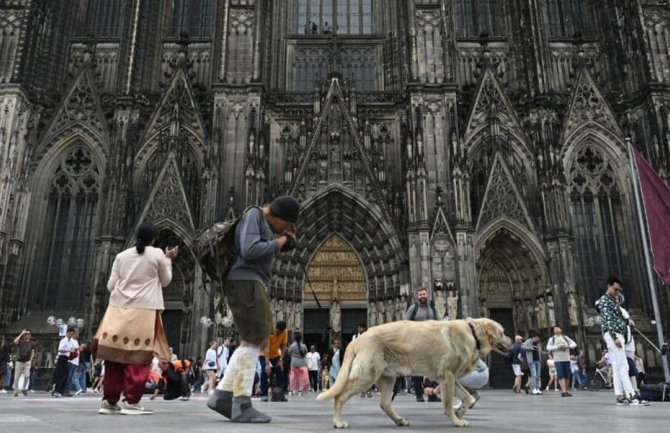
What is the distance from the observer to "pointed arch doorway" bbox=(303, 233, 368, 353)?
22.0m

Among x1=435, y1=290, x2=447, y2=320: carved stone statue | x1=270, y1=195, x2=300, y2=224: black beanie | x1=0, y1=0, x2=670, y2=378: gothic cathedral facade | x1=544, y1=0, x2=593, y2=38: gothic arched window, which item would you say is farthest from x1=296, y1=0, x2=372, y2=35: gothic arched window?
x1=270, y1=195, x2=300, y2=224: black beanie

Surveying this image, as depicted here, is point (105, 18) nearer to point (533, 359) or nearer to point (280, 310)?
point (280, 310)

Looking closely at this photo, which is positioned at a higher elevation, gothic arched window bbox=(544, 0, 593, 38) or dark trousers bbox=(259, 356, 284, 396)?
gothic arched window bbox=(544, 0, 593, 38)

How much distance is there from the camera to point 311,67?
2522cm

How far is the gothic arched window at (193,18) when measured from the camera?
26392mm

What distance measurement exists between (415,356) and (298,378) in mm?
10611

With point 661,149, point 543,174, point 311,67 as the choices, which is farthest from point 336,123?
point 661,149

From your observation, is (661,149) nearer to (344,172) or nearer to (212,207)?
(344,172)

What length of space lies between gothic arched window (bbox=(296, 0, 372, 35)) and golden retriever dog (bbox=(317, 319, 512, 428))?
23.1 m

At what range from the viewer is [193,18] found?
26.8 metres

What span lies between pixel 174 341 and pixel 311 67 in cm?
1353

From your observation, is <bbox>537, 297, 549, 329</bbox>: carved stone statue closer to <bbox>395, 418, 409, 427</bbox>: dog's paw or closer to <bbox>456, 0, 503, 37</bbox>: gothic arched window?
<bbox>456, 0, 503, 37</bbox>: gothic arched window

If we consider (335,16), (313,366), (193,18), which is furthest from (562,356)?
(193,18)

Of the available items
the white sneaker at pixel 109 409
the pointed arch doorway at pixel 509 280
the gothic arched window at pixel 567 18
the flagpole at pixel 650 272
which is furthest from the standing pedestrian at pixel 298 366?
the gothic arched window at pixel 567 18
